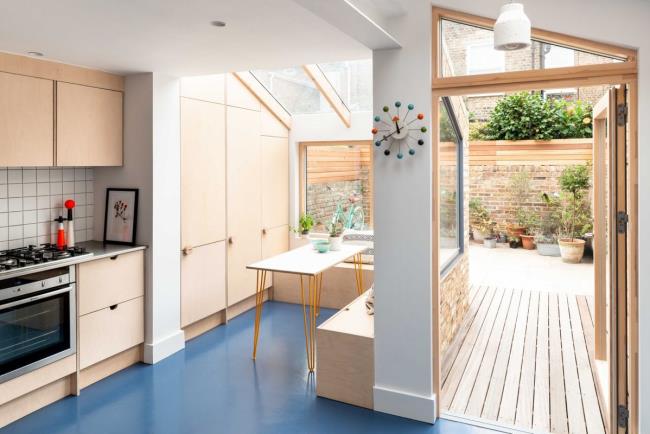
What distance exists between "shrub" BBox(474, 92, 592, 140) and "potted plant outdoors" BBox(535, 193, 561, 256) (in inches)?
44.2

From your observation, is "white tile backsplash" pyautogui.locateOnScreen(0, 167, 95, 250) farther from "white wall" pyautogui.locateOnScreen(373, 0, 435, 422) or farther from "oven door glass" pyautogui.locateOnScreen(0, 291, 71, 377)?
"white wall" pyautogui.locateOnScreen(373, 0, 435, 422)

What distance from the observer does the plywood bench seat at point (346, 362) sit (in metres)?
3.32

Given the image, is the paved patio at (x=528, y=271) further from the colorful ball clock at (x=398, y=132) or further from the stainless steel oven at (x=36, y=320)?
the stainless steel oven at (x=36, y=320)

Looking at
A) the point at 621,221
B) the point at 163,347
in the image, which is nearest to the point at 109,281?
the point at 163,347

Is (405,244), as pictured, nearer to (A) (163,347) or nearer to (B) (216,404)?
(B) (216,404)

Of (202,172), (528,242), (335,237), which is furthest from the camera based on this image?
(528,242)

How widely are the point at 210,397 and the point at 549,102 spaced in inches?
300

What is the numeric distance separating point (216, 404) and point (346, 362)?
2.98ft

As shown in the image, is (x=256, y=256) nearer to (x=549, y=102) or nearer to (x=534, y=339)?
(x=534, y=339)

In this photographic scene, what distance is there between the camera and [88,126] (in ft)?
12.5

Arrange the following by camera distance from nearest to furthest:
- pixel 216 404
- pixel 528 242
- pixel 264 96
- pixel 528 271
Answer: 1. pixel 216 404
2. pixel 264 96
3. pixel 528 271
4. pixel 528 242

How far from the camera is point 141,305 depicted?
407 cm

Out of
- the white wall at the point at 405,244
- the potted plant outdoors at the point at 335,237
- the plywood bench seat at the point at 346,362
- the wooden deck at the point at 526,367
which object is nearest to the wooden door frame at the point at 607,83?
the white wall at the point at 405,244

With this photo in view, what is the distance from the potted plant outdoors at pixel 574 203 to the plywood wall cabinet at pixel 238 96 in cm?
577
